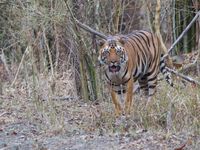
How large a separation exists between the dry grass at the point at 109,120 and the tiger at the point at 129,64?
228 millimetres

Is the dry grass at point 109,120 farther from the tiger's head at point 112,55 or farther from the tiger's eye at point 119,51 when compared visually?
the tiger's eye at point 119,51

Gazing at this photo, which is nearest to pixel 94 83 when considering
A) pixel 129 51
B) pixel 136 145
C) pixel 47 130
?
pixel 129 51

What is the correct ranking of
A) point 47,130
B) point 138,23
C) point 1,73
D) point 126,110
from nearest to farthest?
point 47,130, point 126,110, point 1,73, point 138,23

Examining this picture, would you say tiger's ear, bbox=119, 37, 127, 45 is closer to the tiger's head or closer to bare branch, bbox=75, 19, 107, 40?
the tiger's head

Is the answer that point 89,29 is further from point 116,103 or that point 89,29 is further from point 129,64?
point 116,103

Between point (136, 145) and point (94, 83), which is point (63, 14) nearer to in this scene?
point (94, 83)

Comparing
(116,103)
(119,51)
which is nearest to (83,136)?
(116,103)

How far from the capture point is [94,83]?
11.1 metres

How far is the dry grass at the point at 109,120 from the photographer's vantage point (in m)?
7.20

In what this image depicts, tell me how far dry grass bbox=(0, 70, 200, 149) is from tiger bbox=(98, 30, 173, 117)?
0.23 m

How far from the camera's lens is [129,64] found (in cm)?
1023

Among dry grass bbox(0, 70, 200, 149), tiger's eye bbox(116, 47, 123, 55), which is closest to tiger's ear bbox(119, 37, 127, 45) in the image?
tiger's eye bbox(116, 47, 123, 55)

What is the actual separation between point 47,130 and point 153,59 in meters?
3.53

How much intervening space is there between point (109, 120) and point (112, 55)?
161 cm
